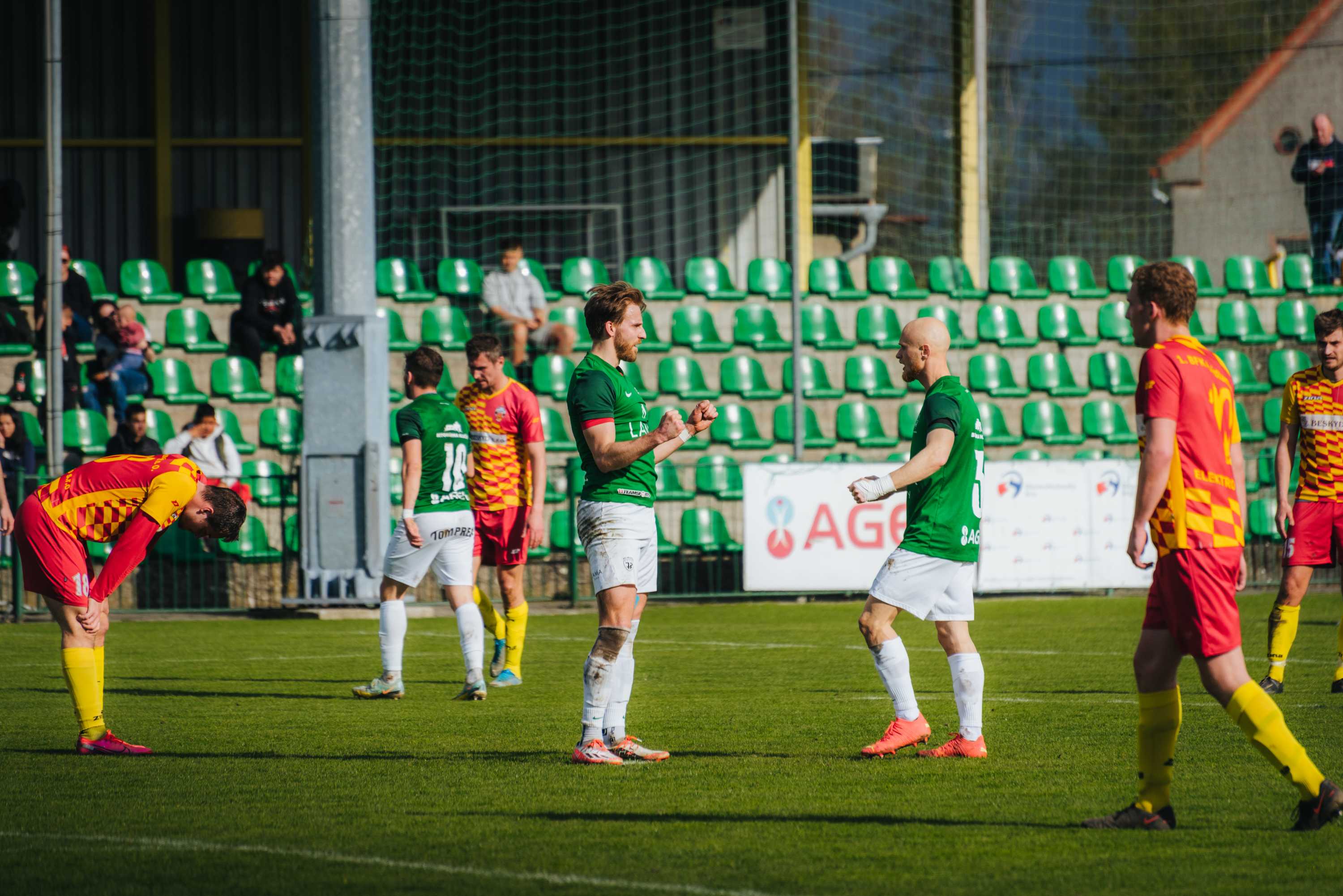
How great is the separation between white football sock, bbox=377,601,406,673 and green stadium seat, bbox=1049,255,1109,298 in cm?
1476

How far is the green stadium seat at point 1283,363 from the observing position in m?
21.8

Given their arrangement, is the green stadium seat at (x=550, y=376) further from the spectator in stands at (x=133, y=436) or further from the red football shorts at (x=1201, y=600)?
the red football shorts at (x=1201, y=600)

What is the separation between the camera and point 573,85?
25.2 metres

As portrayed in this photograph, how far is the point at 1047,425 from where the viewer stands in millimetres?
20781

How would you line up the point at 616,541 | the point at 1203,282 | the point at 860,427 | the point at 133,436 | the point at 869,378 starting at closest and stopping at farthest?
the point at 616,541
the point at 133,436
the point at 860,427
the point at 869,378
the point at 1203,282

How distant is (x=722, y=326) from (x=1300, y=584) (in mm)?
12383

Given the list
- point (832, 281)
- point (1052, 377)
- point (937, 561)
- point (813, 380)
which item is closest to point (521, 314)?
point (813, 380)

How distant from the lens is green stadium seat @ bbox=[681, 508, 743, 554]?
716 inches

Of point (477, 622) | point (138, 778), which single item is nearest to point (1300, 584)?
point (477, 622)

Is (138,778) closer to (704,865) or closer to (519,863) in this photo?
(519,863)

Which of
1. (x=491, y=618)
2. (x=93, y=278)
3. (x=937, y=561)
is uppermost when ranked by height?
(x=93, y=278)

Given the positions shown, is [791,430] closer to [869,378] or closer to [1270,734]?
[869,378]

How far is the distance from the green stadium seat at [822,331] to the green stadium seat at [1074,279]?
3.27 m

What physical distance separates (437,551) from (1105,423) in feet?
42.1
